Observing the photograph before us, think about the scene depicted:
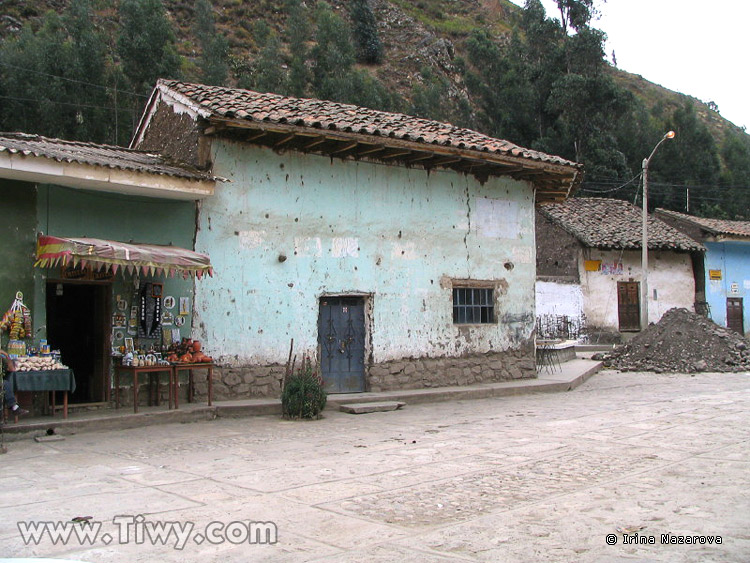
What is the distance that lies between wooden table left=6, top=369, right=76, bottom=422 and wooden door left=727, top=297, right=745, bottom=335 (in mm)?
28652

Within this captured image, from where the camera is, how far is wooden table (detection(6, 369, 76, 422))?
30.6 feet

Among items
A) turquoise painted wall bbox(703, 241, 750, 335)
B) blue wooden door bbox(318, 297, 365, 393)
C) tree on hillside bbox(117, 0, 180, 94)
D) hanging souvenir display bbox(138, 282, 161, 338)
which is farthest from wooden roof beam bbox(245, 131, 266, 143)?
turquoise painted wall bbox(703, 241, 750, 335)

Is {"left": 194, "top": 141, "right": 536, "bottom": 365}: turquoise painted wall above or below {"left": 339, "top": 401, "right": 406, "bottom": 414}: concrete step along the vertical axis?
above

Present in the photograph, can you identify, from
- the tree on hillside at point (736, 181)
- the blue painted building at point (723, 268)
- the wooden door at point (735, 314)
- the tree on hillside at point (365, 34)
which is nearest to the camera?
the blue painted building at point (723, 268)

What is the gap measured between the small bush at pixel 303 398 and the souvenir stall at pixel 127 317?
1.32m

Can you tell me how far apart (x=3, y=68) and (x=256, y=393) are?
23.3 meters

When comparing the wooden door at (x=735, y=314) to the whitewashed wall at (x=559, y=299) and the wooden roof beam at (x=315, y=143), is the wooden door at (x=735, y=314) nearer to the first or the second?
the whitewashed wall at (x=559, y=299)

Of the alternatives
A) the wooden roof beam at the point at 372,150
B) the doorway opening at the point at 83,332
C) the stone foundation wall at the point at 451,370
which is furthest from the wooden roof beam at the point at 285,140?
the stone foundation wall at the point at 451,370

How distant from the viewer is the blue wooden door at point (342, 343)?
13.4m

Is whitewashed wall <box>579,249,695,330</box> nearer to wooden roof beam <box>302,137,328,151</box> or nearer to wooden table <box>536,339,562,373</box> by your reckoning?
wooden table <box>536,339,562,373</box>

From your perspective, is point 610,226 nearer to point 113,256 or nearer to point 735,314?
point 735,314

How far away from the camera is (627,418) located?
11008 millimetres

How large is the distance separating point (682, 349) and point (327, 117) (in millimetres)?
12988

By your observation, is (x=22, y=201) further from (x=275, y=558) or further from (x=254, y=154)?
(x=275, y=558)
